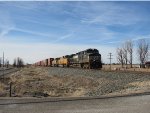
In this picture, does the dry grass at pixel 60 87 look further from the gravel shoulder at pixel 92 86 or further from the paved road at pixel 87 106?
the paved road at pixel 87 106

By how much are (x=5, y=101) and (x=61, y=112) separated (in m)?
3.79

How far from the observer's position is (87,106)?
11.9m

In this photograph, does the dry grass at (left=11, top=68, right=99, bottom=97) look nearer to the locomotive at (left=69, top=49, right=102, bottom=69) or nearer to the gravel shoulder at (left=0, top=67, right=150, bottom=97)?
the gravel shoulder at (left=0, top=67, right=150, bottom=97)

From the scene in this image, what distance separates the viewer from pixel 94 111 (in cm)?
1088

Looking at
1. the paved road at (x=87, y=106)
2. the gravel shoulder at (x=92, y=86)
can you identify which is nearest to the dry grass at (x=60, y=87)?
the gravel shoulder at (x=92, y=86)

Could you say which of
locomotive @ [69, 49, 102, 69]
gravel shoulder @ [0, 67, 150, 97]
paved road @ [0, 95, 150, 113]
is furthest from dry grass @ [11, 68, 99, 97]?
locomotive @ [69, 49, 102, 69]

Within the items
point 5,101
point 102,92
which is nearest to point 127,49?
point 102,92

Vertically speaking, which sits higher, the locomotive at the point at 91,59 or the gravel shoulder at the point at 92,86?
the locomotive at the point at 91,59

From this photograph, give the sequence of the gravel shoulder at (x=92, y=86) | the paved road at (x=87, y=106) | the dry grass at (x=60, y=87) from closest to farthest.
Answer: the paved road at (x=87, y=106)
the gravel shoulder at (x=92, y=86)
the dry grass at (x=60, y=87)

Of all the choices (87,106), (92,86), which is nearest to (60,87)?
(92,86)

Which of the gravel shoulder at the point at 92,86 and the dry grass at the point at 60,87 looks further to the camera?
the dry grass at the point at 60,87

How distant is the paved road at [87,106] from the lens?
36.0 ft

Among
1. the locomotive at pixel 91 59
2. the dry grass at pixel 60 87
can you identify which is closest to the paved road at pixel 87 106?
the dry grass at pixel 60 87

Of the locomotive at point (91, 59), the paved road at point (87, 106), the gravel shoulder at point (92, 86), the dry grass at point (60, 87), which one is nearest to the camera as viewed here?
the paved road at point (87, 106)
